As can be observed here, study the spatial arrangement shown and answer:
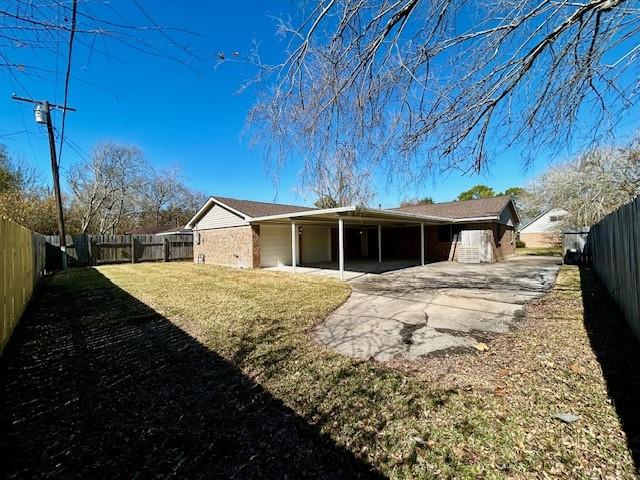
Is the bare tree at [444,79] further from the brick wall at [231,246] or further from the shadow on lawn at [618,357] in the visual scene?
the brick wall at [231,246]

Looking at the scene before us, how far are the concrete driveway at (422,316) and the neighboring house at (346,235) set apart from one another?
178 inches

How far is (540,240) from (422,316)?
34489 millimetres

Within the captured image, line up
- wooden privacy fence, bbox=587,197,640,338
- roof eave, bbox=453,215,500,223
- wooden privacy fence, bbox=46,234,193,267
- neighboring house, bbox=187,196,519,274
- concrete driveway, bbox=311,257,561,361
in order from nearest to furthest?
1. wooden privacy fence, bbox=587,197,640,338
2. concrete driveway, bbox=311,257,561,361
3. neighboring house, bbox=187,196,519,274
4. roof eave, bbox=453,215,500,223
5. wooden privacy fence, bbox=46,234,193,267

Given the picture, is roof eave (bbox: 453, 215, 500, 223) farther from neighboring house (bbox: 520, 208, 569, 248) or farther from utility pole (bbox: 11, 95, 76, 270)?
neighboring house (bbox: 520, 208, 569, 248)

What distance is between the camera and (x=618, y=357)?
343 cm

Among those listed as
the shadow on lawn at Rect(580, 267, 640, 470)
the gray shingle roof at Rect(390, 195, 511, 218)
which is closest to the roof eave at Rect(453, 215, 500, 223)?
the gray shingle roof at Rect(390, 195, 511, 218)

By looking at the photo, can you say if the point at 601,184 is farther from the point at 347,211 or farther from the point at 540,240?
the point at 540,240

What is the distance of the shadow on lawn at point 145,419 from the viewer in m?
1.95

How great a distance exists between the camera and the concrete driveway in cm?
407

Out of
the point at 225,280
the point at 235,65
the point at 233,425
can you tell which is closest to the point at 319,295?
the point at 225,280

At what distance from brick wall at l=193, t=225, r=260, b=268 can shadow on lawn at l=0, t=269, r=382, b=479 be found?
9.11m

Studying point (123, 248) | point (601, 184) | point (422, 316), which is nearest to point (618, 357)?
point (422, 316)

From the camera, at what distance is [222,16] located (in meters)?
3.10

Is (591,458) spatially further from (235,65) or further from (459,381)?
(235,65)
